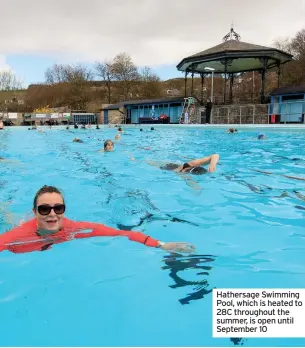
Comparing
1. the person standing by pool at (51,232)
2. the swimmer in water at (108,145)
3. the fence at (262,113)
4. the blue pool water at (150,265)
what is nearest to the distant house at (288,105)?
the fence at (262,113)

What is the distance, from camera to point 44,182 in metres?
6.83

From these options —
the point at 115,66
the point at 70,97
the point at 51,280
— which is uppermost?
the point at 115,66

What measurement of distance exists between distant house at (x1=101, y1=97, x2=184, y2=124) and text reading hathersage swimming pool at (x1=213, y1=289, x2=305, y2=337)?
2982 centimetres

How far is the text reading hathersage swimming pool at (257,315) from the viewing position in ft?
6.47

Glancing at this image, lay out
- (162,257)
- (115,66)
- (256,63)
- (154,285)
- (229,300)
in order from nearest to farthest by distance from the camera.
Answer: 1. (229,300)
2. (154,285)
3. (162,257)
4. (256,63)
5. (115,66)

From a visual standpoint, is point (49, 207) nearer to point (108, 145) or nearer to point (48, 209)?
point (48, 209)

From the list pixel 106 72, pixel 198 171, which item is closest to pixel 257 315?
pixel 198 171

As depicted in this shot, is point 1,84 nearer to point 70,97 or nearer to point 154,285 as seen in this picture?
point 70,97

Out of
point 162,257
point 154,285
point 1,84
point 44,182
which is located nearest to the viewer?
point 154,285

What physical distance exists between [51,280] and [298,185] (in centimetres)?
476

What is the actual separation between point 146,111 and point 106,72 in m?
21.6

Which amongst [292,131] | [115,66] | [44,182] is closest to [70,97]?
[115,66]

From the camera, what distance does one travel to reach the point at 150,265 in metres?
3.04

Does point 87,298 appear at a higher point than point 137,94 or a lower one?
lower
